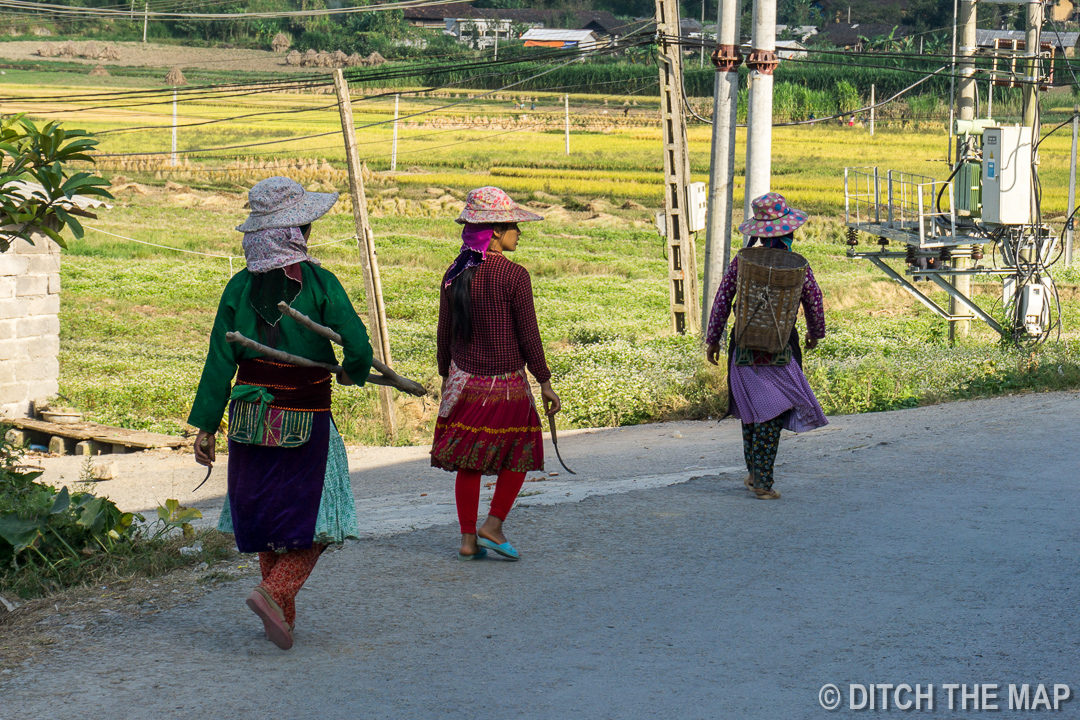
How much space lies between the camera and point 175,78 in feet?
209

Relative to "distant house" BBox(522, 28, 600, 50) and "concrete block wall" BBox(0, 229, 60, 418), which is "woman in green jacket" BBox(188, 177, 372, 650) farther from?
A: "distant house" BBox(522, 28, 600, 50)

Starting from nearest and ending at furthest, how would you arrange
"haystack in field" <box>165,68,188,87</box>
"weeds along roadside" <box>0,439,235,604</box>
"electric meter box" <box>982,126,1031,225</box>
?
"weeds along roadside" <box>0,439,235,604</box>
"electric meter box" <box>982,126,1031,225</box>
"haystack in field" <box>165,68,188,87</box>

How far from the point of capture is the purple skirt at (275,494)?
4.08 metres

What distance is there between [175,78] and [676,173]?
2179 inches

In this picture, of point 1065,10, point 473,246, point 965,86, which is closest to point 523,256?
point 965,86

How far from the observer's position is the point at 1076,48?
58125 millimetres

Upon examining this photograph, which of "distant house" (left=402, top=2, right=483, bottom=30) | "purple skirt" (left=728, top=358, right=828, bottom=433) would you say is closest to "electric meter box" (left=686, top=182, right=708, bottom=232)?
"purple skirt" (left=728, top=358, right=828, bottom=433)

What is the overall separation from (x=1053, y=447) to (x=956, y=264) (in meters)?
8.98

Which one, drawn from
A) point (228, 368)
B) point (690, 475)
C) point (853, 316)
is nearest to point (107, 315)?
point (853, 316)

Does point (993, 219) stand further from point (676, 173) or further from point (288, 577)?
point (288, 577)

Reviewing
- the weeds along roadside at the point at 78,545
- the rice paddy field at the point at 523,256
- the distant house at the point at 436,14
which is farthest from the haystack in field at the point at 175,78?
the weeds along roadside at the point at 78,545

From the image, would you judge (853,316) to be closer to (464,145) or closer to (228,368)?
(228,368)

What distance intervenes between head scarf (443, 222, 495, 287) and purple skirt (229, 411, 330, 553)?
1.33 metres

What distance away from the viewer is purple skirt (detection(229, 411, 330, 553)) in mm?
4082
